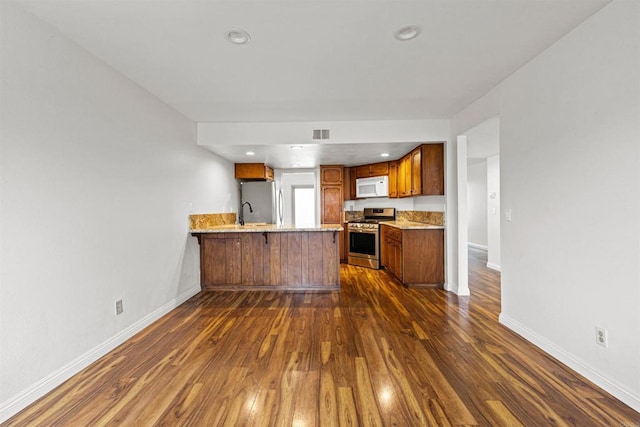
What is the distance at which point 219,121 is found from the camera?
3727 mm

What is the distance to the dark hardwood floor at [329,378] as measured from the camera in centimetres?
150

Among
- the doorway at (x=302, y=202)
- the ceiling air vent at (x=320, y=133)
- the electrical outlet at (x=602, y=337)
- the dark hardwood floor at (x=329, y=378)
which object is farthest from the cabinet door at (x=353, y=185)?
the electrical outlet at (x=602, y=337)

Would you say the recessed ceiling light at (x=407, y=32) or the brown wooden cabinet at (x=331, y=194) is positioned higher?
the recessed ceiling light at (x=407, y=32)

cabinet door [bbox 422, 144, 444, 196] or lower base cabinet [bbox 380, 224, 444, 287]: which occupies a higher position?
cabinet door [bbox 422, 144, 444, 196]

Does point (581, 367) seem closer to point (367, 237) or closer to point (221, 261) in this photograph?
point (367, 237)

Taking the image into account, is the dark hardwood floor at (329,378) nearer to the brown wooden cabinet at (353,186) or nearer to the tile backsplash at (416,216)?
the tile backsplash at (416,216)

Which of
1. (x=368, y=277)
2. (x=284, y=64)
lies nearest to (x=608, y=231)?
(x=284, y=64)

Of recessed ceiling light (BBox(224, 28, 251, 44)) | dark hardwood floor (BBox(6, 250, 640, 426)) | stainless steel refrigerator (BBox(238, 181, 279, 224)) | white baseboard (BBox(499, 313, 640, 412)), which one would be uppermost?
recessed ceiling light (BBox(224, 28, 251, 44))

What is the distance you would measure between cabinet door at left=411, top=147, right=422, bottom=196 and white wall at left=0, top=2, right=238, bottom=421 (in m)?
3.30

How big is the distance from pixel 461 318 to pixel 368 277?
1.79 meters

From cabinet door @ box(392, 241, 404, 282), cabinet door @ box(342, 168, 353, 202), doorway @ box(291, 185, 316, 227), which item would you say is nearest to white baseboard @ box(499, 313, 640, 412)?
cabinet door @ box(392, 241, 404, 282)

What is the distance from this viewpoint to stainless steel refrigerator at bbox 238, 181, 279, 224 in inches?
231

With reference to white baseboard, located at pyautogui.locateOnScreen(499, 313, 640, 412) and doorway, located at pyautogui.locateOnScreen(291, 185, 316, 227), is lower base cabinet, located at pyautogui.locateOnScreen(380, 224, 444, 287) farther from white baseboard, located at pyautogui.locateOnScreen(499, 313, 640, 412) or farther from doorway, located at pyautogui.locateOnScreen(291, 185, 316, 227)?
doorway, located at pyautogui.locateOnScreen(291, 185, 316, 227)

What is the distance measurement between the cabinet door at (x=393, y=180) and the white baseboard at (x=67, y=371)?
403cm
